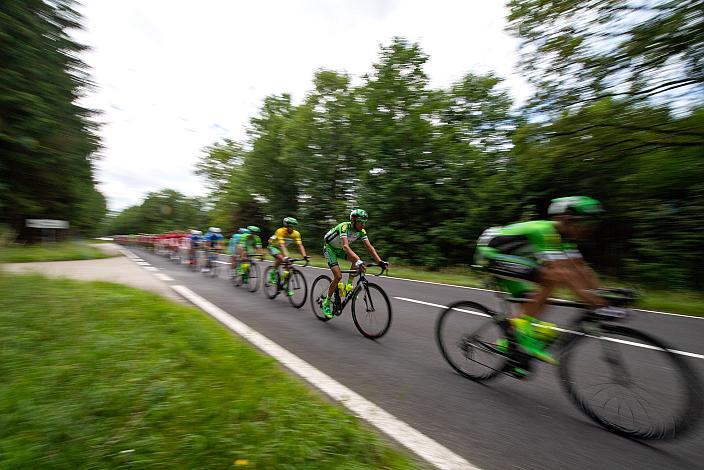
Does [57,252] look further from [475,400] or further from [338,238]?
[475,400]

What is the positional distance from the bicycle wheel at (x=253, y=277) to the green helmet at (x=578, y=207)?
7893mm

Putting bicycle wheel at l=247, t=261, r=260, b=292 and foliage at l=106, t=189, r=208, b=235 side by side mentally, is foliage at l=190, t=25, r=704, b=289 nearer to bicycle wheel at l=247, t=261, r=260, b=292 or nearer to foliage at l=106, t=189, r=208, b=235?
bicycle wheel at l=247, t=261, r=260, b=292

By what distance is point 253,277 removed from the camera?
9.84m

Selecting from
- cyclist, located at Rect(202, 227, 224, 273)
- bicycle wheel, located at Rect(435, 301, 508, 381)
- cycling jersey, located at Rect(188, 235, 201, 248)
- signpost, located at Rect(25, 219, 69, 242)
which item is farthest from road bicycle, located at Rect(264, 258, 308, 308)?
cycling jersey, located at Rect(188, 235, 201, 248)

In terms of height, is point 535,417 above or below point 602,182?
below

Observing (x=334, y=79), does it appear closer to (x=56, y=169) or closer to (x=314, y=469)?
(x=56, y=169)

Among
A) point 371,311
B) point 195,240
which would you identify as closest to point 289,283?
point 371,311

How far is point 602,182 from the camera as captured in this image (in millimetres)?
13422

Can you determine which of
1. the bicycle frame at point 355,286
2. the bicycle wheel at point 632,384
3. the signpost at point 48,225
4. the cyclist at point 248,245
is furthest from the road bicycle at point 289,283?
the bicycle wheel at point 632,384

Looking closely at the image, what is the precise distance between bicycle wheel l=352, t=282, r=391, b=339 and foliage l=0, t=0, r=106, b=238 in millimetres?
4787

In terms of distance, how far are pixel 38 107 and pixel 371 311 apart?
5119mm

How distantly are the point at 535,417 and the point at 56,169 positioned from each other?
677cm

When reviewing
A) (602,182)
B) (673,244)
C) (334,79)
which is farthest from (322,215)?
(673,244)

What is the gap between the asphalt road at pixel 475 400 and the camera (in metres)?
2.43
